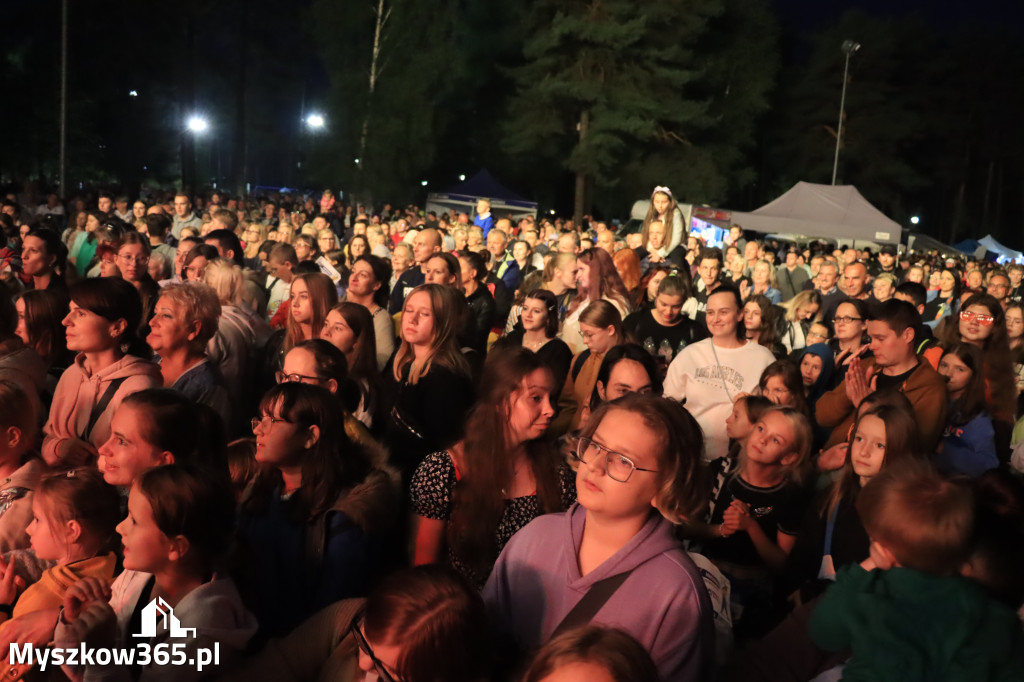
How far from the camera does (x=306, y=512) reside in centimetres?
322

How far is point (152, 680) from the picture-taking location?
259 cm

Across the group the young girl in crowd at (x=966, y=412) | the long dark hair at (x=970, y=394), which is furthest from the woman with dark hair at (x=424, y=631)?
the long dark hair at (x=970, y=394)

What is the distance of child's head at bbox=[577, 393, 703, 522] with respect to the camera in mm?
2412

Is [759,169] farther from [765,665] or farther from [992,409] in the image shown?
[765,665]

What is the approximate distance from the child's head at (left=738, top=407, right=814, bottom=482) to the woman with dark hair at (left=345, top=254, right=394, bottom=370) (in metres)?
2.50

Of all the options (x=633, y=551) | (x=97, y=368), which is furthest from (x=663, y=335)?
(x=633, y=551)

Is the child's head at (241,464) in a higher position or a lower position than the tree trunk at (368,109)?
lower

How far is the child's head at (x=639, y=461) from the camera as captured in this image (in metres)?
2.41

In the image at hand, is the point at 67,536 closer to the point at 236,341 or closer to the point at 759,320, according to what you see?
the point at 236,341

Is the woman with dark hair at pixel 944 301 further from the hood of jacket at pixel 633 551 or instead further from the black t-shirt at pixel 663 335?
the hood of jacket at pixel 633 551

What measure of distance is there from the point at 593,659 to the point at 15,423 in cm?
262

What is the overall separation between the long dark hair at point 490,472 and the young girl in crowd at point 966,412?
285 centimetres

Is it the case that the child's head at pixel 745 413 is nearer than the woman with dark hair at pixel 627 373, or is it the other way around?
the woman with dark hair at pixel 627 373

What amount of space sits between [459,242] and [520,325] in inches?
216
